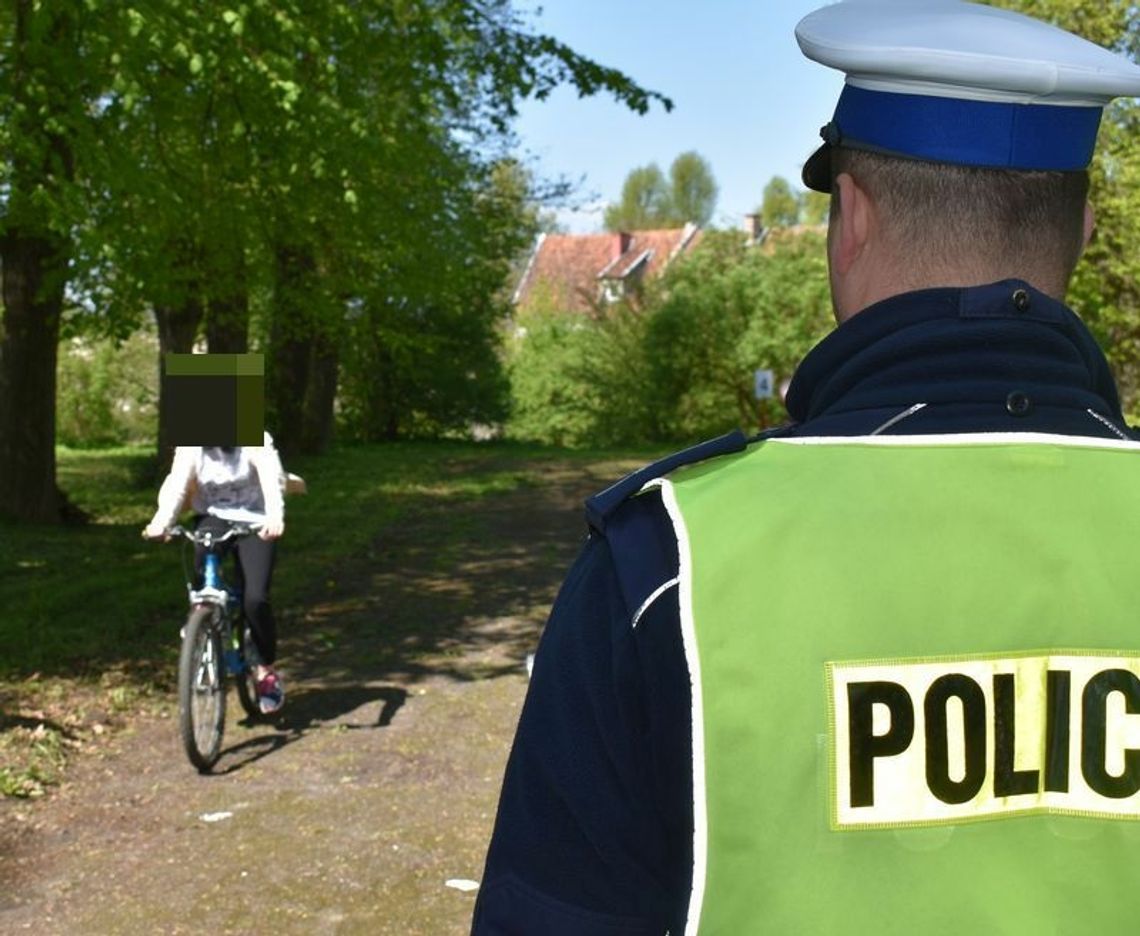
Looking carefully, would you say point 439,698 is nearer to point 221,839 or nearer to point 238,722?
point 238,722

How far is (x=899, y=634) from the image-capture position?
1.53m

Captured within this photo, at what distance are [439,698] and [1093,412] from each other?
7.60 m

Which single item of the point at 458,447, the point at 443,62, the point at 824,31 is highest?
the point at 443,62

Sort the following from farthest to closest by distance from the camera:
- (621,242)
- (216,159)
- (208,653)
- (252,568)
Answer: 1. (621,242)
2. (216,159)
3. (252,568)
4. (208,653)

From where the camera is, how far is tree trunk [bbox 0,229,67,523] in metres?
15.2

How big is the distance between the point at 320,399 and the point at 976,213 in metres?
31.2

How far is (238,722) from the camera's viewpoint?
8.35m

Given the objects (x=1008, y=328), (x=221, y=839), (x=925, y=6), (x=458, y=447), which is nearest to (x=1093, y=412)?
(x=1008, y=328)

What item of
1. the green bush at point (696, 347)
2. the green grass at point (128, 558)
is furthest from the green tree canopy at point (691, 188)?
the green grass at point (128, 558)

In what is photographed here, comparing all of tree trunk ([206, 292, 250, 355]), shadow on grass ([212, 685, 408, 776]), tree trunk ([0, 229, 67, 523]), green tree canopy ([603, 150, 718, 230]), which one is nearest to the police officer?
shadow on grass ([212, 685, 408, 776])

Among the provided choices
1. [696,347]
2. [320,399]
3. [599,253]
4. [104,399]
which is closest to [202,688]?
[320,399]

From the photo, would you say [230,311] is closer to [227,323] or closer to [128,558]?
[227,323]

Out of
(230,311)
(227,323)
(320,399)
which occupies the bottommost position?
(320,399)

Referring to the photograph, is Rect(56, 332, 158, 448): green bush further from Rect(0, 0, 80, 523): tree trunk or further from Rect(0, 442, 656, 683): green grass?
Rect(0, 0, 80, 523): tree trunk
